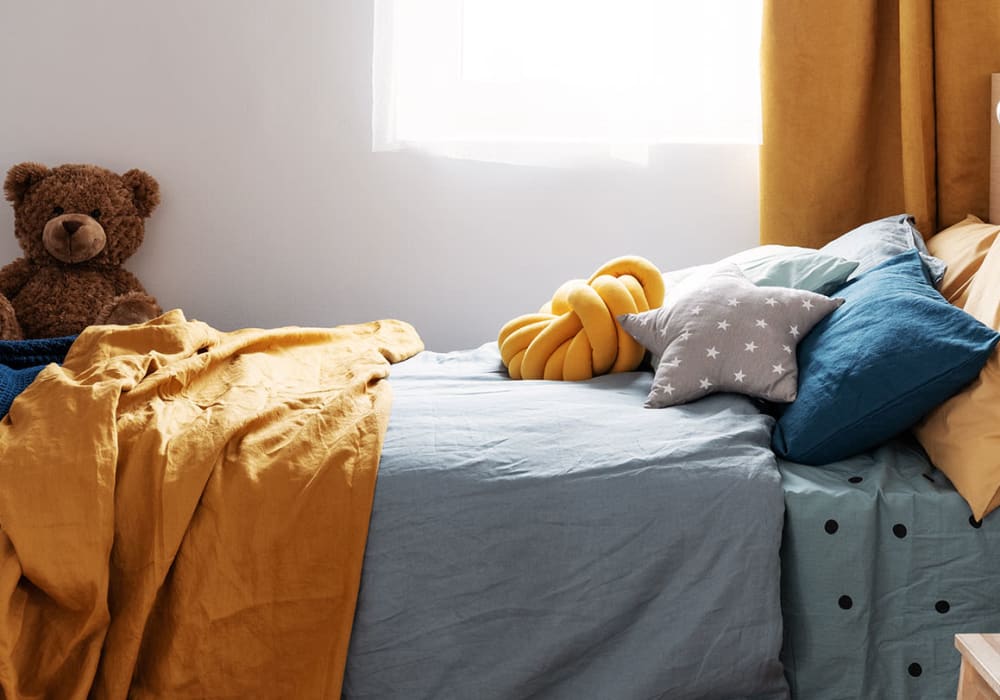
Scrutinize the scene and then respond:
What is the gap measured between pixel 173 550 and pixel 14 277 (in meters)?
1.50

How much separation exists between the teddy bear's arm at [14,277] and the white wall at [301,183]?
184mm

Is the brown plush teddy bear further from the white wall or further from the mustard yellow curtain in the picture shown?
the mustard yellow curtain

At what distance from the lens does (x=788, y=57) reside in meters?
2.27

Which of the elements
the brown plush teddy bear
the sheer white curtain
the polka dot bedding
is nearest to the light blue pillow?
the polka dot bedding

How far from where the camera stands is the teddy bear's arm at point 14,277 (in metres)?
2.35

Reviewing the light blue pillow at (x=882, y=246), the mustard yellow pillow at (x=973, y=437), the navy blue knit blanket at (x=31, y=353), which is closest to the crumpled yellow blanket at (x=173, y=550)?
the navy blue knit blanket at (x=31, y=353)

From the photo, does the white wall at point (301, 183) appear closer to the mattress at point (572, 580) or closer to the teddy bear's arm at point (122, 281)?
the teddy bear's arm at point (122, 281)

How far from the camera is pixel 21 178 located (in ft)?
7.62

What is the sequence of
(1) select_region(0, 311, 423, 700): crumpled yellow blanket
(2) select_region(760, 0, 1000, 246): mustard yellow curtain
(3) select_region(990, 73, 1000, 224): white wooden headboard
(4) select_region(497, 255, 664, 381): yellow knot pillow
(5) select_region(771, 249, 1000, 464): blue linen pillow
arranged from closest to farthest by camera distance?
(1) select_region(0, 311, 423, 700): crumpled yellow blanket → (5) select_region(771, 249, 1000, 464): blue linen pillow → (4) select_region(497, 255, 664, 381): yellow knot pillow → (3) select_region(990, 73, 1000, 224): white wooden headboard → (2) select_region(760, 0, 1000, 246): mustard yellow curtain

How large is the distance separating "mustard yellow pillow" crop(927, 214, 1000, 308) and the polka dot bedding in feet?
1.46

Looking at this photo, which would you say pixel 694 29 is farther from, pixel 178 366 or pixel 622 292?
pixel 178 366

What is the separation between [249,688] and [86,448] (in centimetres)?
37

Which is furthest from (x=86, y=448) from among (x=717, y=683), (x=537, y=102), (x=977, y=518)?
(x=537, y=102)

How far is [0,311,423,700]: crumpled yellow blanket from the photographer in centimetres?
113
